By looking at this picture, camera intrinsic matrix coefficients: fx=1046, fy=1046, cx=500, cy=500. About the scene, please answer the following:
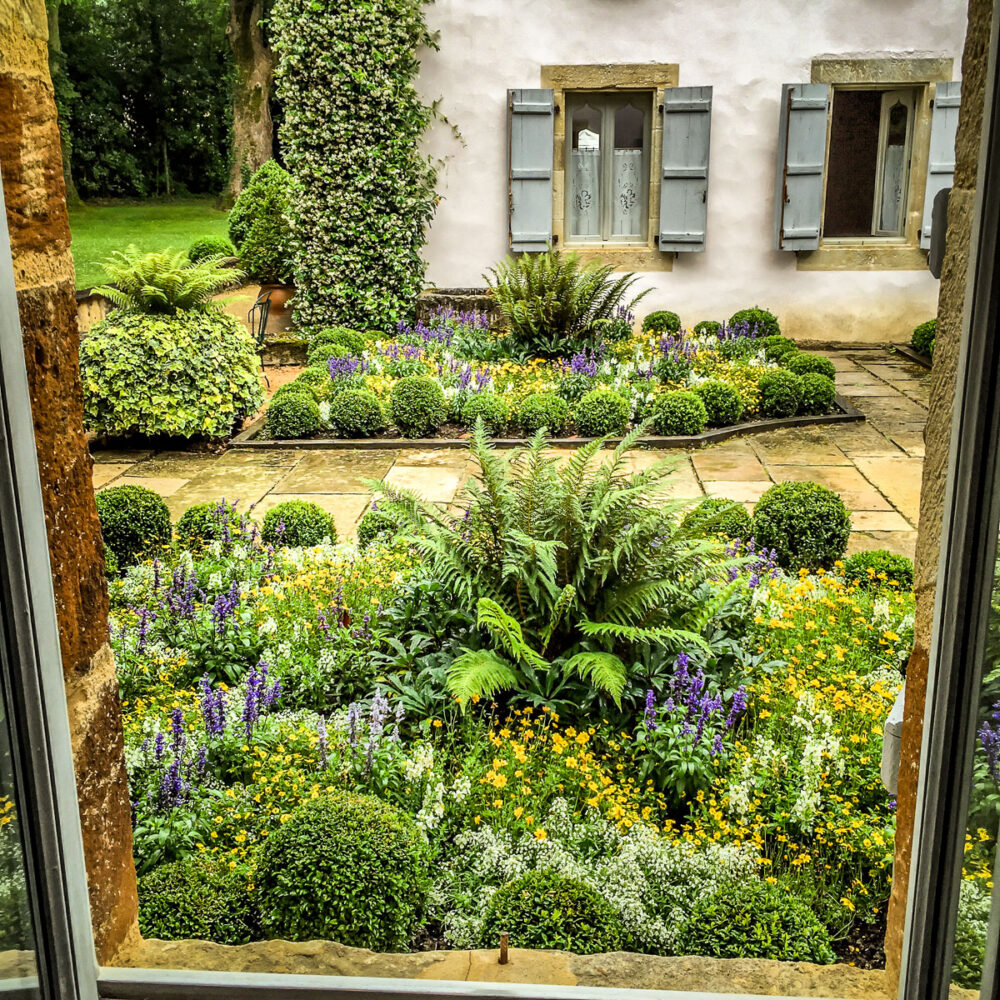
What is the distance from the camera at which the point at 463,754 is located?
3125 mm

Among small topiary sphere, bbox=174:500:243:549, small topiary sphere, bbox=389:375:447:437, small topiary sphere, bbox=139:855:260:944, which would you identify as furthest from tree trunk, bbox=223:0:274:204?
small topiary sphere, bbox=139:855:260:944

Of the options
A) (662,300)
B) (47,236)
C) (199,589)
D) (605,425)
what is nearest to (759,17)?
(662,300)

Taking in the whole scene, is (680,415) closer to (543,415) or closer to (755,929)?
(543,415)

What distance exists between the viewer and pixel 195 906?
2.31 meters

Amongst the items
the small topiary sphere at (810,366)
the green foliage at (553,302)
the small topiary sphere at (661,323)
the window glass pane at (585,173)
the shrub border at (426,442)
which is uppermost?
the window glass pane at (585,173)

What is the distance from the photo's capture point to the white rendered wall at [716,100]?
30.4ft

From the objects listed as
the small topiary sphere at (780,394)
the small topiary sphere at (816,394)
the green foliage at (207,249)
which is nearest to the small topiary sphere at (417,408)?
the small topiary sphere at (780,394)

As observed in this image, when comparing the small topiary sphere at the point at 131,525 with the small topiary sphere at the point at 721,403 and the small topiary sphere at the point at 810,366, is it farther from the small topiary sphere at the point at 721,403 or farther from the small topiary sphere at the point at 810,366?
the small topiary sphere at the point at 810,366

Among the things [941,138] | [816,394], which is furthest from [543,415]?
[941,138]

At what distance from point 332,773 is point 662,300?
791 cm

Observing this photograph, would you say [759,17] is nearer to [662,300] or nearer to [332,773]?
[662,300]

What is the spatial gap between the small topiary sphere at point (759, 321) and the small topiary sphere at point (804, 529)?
4983mm

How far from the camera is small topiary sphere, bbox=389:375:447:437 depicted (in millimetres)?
6809

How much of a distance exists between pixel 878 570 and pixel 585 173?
21.5 ft
